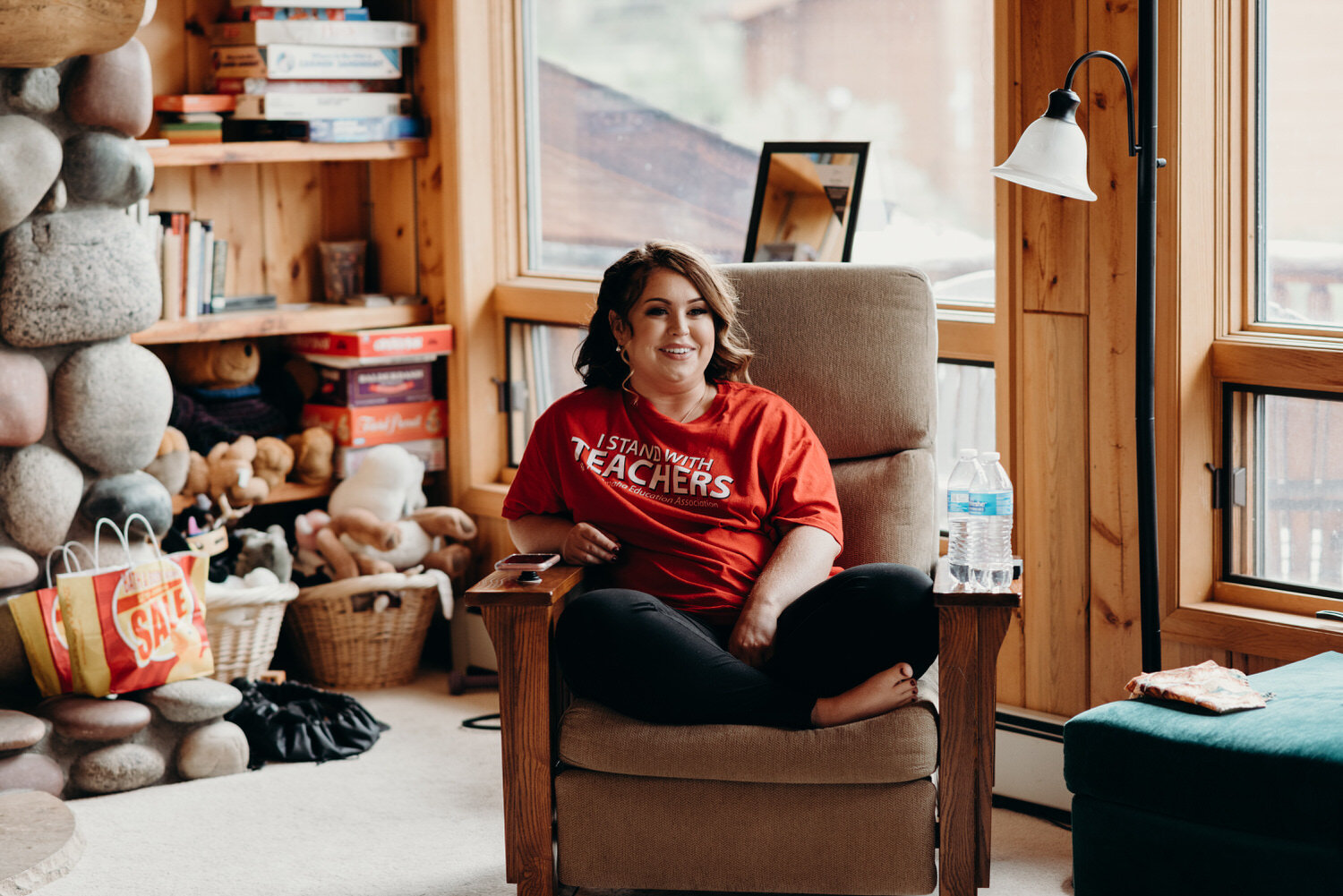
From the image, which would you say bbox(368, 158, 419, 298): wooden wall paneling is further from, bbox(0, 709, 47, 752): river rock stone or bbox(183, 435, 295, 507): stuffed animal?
bbox(0, 709, 47, 752): river rock stone

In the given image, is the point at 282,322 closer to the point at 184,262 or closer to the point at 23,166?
the point at 184,262

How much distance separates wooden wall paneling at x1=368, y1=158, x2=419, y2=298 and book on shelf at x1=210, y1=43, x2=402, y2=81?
29cm

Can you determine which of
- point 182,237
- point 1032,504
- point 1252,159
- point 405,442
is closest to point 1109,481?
point 1032,504

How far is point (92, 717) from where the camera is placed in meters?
2.84

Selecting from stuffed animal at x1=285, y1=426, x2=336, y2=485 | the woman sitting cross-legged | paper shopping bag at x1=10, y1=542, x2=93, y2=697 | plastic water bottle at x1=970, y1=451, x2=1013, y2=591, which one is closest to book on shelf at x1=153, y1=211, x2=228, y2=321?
stuffed animal at x1=285, y1=426, x2=336, y2=485

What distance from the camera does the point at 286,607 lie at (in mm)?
3607

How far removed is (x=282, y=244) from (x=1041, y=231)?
201 centimetres

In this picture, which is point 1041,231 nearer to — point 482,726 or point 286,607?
point 482,726

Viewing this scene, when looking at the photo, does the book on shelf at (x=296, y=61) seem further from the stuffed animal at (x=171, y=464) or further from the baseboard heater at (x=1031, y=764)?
the baseboard heater at (x=1031, y=764)

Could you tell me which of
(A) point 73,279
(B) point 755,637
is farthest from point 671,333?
(A) point 73,279

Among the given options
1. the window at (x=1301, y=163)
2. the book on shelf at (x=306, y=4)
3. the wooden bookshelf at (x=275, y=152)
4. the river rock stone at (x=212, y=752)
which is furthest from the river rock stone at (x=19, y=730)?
the window at (x=1301, y=163)

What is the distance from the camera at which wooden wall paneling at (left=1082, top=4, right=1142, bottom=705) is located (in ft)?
8.41

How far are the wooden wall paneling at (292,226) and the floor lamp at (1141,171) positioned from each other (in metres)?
2.14

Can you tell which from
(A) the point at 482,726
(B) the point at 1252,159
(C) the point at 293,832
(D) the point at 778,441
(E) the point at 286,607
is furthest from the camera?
(E) the point at 286,607
